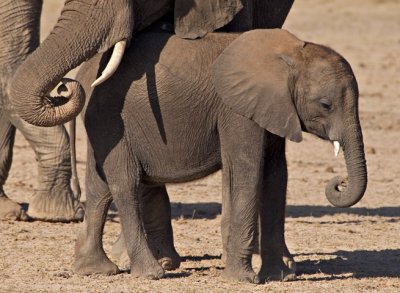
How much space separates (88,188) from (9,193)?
10.6ft

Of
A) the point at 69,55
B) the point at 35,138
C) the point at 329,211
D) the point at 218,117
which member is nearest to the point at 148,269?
the point at 218,117

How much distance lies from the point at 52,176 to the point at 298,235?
1.80 meters

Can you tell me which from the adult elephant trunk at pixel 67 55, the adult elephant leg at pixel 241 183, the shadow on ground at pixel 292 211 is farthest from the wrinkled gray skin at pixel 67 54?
the shadow on ground at pixel 292 211

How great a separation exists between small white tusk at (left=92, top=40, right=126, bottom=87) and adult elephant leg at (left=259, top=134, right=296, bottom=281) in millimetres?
1080

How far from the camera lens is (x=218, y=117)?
8.01 metres

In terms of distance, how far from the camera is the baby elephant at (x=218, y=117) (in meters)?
7.85

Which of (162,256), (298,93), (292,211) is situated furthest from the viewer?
(292,211)

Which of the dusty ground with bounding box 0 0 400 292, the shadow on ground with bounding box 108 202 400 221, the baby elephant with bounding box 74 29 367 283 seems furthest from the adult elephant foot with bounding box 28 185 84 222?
the baby elephant with bounding box 74 29 367 283

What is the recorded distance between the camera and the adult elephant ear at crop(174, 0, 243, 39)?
816 centimetres

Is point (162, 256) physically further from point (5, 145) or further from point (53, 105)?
point (5, 145)

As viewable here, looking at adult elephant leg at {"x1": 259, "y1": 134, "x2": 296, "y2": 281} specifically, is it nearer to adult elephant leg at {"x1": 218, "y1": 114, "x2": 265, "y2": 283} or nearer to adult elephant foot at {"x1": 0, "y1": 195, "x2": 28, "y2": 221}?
adult elephant leg at {"x1": 218, "y1": 114, "x2": 265, "y2": 283}

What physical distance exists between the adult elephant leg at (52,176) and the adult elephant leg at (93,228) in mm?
1866

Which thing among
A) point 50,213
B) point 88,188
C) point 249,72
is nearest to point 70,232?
point 50,213

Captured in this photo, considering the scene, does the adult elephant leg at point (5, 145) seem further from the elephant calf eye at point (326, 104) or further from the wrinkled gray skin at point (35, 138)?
the elephant calf eye at point (326, 104)
